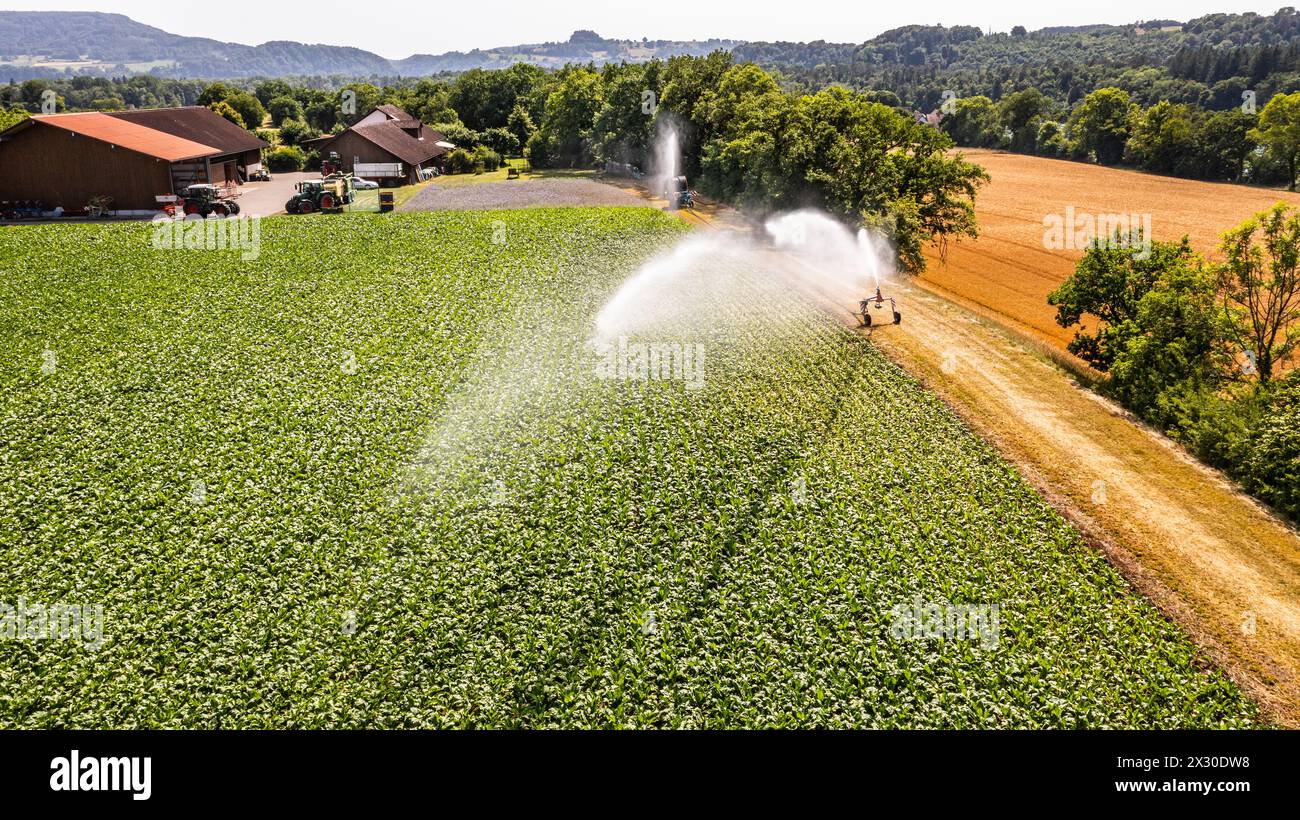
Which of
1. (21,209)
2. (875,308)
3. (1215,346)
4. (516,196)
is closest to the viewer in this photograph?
(1215,346)

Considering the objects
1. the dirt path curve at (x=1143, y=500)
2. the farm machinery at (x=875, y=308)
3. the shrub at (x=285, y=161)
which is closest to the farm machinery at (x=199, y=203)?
the shrub at (x=285, y=161)

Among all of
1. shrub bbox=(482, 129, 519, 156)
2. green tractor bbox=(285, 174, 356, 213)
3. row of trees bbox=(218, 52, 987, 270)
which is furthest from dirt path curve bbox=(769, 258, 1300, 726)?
shrub bbox=(482, 129, 519, 156)

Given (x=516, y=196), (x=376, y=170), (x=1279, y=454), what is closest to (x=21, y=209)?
(x=376, y=170)

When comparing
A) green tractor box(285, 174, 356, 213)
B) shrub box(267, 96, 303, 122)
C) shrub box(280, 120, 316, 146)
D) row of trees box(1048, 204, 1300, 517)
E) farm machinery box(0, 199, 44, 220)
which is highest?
shrub box(267, 96, 303, 122)

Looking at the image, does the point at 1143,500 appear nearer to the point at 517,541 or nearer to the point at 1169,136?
the point at 517,541

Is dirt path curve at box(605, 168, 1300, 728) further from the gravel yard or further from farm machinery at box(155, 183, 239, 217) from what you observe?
farm machinery at box(155, 183, 239, 217)

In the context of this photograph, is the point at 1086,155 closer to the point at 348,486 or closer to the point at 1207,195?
the point at 1207,195
